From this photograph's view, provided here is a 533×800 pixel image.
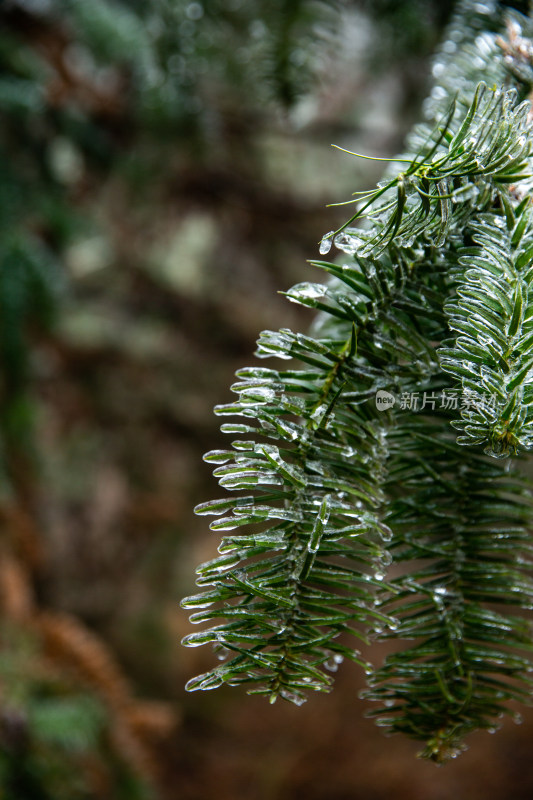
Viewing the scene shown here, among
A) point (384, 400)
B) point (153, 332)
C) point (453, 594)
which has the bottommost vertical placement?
point (453, 594)

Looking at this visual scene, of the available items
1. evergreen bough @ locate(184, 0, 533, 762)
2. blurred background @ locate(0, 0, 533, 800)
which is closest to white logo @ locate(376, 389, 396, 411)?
evergreen bough @ locate(184, 0, 533, 762)

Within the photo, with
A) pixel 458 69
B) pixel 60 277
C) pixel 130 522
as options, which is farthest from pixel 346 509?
pixel 130 522

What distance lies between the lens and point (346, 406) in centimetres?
39

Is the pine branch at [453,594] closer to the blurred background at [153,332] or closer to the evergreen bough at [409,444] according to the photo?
the evergreen bough at [409,444]

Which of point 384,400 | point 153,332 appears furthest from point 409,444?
point 153,332

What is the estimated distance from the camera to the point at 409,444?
43 cm

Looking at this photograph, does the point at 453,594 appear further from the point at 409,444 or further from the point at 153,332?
the point at 153,332

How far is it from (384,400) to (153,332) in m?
1.61

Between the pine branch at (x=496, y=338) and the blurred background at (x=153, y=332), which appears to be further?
the blurred background at (x=153, y=332)

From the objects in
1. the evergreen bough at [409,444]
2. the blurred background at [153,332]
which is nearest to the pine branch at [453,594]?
the evergreen bough at [409,444]

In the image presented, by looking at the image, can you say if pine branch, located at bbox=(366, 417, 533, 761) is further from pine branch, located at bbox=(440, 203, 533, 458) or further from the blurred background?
the blurred background

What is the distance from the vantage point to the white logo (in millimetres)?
400

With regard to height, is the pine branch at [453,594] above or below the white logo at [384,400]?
below

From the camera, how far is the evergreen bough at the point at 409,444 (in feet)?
1.08
